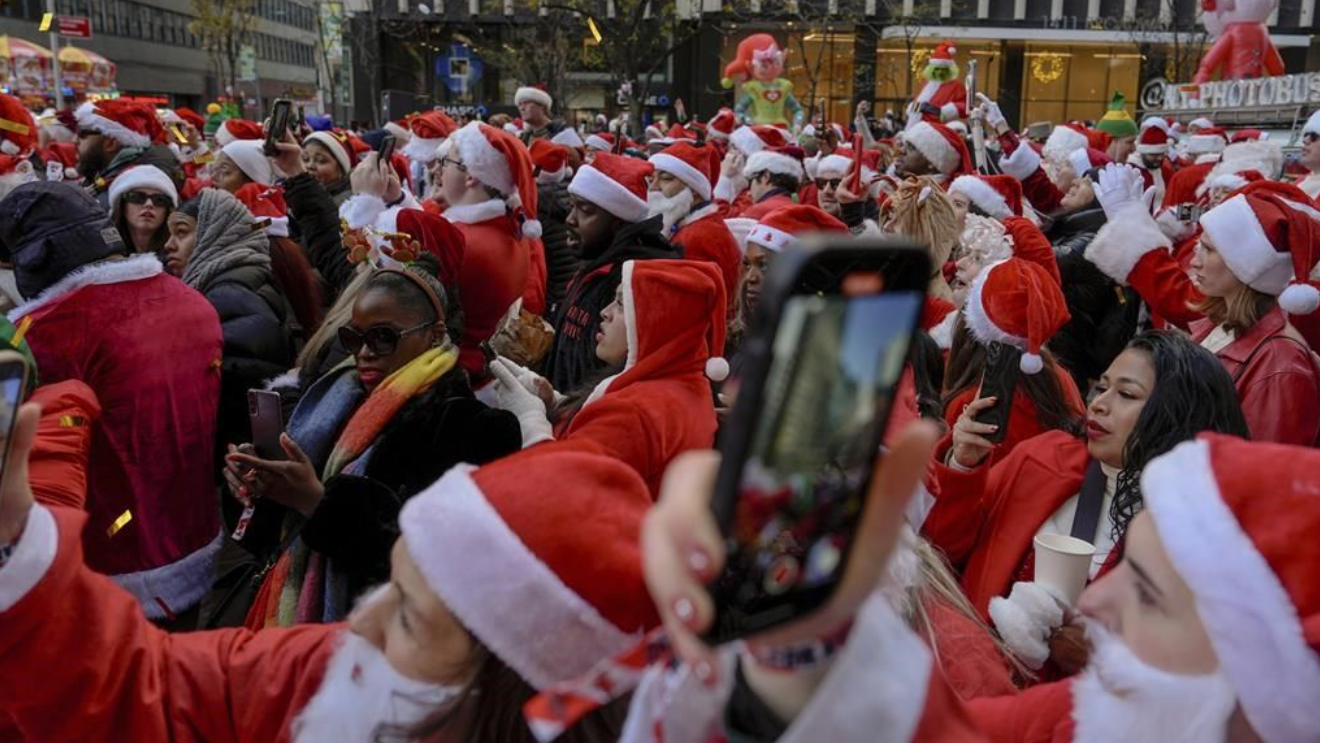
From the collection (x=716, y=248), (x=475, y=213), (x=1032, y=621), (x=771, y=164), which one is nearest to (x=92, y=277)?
(x=475, y=213)

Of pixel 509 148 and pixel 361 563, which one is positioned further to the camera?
pixel 509 148

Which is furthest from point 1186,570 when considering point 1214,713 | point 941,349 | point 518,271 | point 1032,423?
point 518,271

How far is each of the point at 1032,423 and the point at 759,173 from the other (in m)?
5.59

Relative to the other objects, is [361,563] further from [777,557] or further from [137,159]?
[137,159]

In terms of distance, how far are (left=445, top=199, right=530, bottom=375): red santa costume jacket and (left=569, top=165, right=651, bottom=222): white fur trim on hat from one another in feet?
1.38

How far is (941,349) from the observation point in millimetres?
4758

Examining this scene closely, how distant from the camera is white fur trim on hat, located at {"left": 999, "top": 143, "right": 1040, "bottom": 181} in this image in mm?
9445

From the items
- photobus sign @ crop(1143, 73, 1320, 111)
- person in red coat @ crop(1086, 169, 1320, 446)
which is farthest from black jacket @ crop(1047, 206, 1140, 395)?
photobus sign @ crop(1143, 73, 1320, 111)

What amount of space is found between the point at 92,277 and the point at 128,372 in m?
0.31

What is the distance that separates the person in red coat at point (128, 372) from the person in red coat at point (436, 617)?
4.83 ft

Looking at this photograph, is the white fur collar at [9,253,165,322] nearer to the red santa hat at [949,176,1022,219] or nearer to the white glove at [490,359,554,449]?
the white glove at [490,359,554,449]

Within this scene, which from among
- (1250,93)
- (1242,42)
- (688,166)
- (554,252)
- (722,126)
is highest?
(1242,42)

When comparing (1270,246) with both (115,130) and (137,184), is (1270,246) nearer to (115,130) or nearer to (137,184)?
(137,184)

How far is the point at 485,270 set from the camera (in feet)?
15.3
